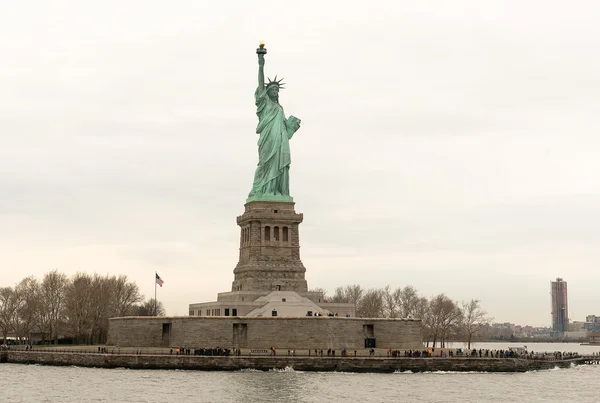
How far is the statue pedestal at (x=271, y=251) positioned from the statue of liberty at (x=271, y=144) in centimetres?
131

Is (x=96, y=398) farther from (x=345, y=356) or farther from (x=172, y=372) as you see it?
(x=345, y=356)

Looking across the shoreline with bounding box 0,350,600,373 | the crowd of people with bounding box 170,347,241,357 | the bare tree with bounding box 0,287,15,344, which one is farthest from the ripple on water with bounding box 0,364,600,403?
the bare tree with bounding box 0,287,15,344

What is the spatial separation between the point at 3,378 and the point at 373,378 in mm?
23826

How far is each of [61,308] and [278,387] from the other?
48.1m

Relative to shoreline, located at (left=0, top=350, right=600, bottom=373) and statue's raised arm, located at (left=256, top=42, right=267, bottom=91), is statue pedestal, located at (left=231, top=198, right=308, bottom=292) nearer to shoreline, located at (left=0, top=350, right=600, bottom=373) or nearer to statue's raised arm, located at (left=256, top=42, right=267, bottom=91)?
statue's raised arm, located at (left=256, top=42, right=267, bottom=91)

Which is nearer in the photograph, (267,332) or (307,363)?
(307,363)

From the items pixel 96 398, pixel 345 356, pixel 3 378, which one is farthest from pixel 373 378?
pixel 3 378

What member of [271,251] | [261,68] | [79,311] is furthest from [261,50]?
[79,311]

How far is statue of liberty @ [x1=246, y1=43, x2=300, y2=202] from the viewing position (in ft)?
270

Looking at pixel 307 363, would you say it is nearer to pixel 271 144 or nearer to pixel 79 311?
pixel 271 144

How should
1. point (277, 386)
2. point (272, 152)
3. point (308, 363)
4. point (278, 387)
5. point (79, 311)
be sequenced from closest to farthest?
1. point (278, 387)
2. point (277, 386)
3. point (308, 363)
4. point (272, 152)
5. point (79, 311)

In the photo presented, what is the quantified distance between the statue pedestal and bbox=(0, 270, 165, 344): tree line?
65.9 ft

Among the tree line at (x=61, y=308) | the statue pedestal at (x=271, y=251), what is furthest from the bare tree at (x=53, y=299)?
the statue pedestal at (x=271, y=251)

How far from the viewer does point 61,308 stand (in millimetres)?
96375
